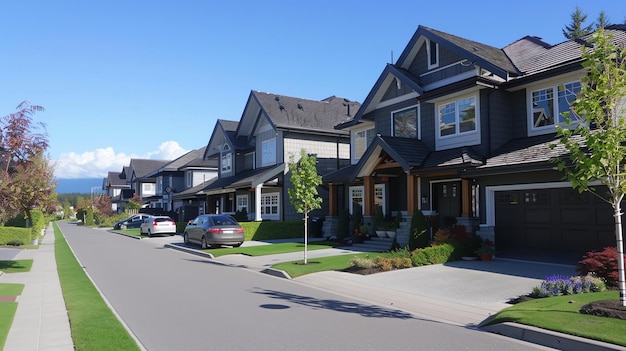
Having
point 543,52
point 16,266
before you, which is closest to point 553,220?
point 543,52

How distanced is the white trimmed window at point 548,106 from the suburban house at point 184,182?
29.5m

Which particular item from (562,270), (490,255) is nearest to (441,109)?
(490,255)

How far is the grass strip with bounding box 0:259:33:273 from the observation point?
50.4 ft

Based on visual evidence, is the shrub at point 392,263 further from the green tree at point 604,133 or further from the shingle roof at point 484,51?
the shingle roof at point 484,51

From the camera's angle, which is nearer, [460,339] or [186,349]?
[186,349]

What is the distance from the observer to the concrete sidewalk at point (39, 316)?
6.65m

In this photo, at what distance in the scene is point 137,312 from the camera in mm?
8789

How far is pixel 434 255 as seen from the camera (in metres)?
14.8

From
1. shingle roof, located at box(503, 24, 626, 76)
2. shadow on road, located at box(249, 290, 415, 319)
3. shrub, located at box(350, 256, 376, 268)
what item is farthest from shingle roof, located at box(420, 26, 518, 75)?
shadow on road, located at box(249, 290, 415, 319)

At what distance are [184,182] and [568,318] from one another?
48046 millimetres

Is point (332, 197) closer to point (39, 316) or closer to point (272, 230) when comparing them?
point (272, 230)

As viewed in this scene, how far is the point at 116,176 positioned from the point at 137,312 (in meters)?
91.2

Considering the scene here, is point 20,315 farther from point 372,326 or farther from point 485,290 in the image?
point 485,290

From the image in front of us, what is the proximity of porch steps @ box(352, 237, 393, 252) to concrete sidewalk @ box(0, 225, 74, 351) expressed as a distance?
11.5m
